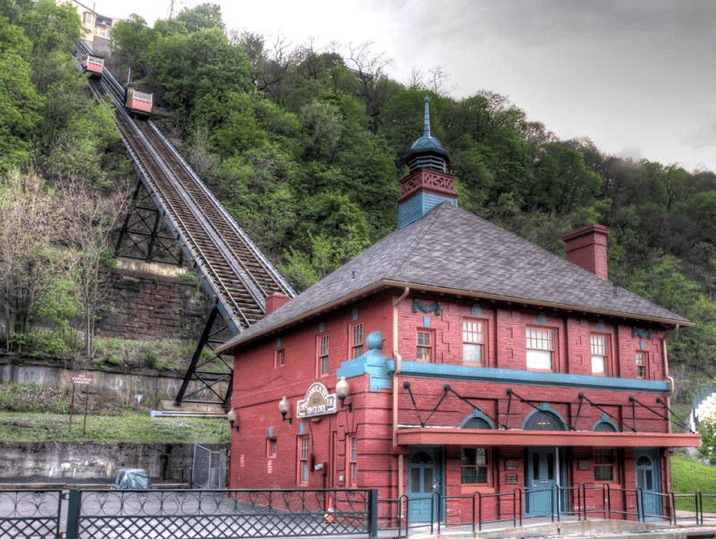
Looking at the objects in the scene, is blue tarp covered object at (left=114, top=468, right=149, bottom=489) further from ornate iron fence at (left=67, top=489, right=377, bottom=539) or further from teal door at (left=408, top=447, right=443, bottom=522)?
teal door at (left=408, top=447, right=443, bottom=522)

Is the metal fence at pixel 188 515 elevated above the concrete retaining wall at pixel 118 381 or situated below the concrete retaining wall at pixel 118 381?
below

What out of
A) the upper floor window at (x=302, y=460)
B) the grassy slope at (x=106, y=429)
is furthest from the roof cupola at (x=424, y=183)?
the grassy slope at (x=106, y=429)

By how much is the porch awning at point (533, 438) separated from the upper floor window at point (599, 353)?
263 cm

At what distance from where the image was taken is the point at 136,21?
8931cm

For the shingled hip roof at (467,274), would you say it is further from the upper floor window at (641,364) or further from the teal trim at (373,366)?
the teal trim at (373,366)

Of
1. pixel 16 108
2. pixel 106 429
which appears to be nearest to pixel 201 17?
Answer: pixel 16 108

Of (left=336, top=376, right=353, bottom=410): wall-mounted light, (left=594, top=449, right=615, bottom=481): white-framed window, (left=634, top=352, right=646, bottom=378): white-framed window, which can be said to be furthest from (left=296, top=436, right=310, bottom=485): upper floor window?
(left=634, top=352, right=646, bottom=378): white-framed window

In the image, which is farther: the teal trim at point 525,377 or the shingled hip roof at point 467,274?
the shingled hip roof at point 467,274

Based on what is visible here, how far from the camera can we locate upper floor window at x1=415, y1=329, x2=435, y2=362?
20031mm

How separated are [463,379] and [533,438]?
2380 mm

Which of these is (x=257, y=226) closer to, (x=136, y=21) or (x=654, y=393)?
(x=654, y=393)

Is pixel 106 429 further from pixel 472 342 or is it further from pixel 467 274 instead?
pixel 467 274

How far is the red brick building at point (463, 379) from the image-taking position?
19203 millimetres

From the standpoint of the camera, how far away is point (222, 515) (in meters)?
14.8
